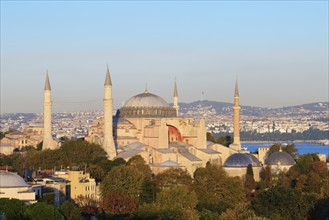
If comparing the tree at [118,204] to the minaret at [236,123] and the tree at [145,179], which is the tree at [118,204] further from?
the minaret at [236,123]

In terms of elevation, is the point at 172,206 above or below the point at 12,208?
below

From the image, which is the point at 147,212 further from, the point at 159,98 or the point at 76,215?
the point at 159,98

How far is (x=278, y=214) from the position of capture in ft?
127

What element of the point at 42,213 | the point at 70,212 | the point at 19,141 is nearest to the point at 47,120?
the point at 19,141

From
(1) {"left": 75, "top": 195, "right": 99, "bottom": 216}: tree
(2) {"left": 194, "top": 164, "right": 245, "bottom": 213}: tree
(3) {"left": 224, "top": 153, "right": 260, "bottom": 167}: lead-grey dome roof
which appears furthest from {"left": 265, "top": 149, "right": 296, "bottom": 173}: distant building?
(1) {"left": 75, "top": 195, "right": 99, "bottom": 216}: tree

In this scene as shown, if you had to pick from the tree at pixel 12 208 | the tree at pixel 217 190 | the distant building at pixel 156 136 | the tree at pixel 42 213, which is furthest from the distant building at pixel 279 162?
the tree at pixel 42 213

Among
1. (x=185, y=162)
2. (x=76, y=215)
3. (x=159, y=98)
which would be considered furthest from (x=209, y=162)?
(x=76, y=215)

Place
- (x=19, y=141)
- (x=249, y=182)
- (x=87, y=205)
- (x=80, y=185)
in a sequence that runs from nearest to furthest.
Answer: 1. (x=87, y=205)
2. (x=80, y=185)
3. (x=249, y=182)
4. (x=19, y=141)

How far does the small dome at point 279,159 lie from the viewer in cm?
5928

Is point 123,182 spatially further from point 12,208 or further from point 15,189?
point 12,208

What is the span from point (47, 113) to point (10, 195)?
21871mm

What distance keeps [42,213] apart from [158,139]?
964 inches

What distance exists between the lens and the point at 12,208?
3416 centimetres

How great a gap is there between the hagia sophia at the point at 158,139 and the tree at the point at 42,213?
758 inches
